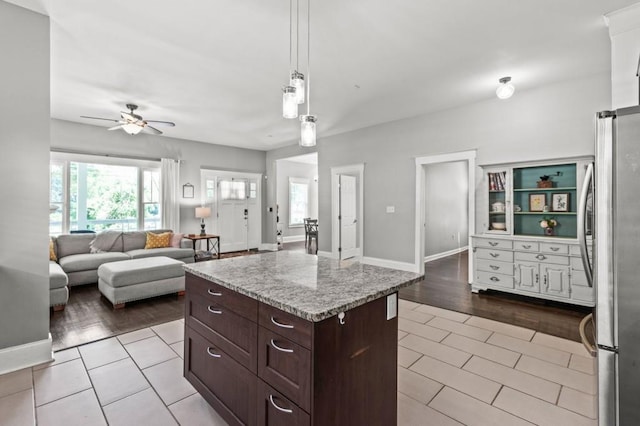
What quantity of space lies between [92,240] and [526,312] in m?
6.55

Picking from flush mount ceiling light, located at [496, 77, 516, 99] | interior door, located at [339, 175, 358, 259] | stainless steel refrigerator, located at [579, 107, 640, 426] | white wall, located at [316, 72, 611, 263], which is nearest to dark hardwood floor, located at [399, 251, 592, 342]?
white wall, located at [316, 72, 611, 263]

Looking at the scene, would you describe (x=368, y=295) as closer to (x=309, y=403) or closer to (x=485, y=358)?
(x=309, y=403)

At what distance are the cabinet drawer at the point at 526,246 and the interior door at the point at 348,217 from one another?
3.34 meters

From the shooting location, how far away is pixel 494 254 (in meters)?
4.17

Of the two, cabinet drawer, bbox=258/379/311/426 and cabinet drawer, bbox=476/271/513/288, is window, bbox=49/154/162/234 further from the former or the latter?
cabinet drawer, bbox=476/271/513/288

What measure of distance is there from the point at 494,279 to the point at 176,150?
6653mm

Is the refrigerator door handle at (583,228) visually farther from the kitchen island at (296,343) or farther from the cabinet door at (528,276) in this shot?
the cabinet door at (528,276)

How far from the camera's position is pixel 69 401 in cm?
199

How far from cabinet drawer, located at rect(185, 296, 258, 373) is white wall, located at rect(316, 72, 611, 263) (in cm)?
423

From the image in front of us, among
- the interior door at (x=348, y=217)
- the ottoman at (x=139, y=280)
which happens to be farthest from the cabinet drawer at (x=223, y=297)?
the interior door at (x=348, y=217)

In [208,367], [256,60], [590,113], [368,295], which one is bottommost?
[208,367]

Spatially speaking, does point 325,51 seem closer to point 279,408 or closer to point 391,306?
point 391,306

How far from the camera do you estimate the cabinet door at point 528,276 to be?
3.84m

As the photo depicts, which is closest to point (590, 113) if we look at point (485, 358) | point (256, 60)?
point (485, 358)
